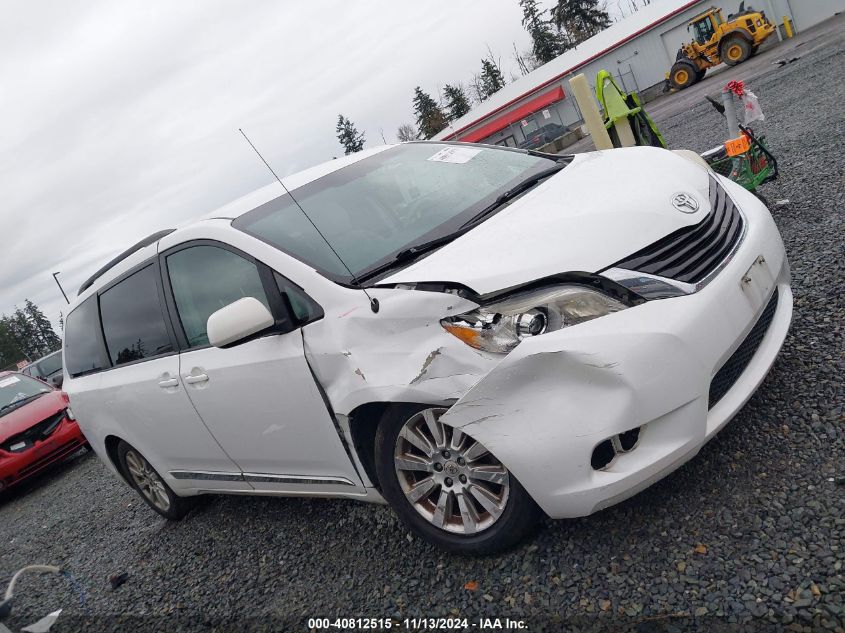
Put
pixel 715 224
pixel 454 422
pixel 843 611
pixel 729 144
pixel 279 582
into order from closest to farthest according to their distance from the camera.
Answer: pixel 843 611 → pixel 454 422 → pixel 715 224 → pixel 279 582 → pixel 729 144

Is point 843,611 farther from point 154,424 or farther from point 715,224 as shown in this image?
point 154,424

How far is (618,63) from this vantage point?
3672cm

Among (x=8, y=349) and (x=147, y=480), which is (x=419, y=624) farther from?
(x=8, y=349)

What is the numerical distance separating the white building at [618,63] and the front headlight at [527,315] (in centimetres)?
3438

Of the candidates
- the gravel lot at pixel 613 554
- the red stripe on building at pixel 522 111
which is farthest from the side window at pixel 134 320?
the red stripe on building at pixel 522 111

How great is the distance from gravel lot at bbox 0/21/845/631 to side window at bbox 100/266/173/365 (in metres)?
1.29

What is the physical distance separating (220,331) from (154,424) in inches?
61.9

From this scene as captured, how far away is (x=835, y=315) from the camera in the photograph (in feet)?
11.4

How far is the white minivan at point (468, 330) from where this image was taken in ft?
→ 7.47

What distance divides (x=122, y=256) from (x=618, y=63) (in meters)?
37.4

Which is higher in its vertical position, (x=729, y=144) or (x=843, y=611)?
(x=729, y=144)

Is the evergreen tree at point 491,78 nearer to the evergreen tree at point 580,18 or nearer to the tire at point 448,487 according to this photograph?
the evergreen tree at point 580,18

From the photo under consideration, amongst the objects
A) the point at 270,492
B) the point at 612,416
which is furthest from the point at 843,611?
the point at 270,492

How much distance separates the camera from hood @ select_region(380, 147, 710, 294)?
94.9 inches
